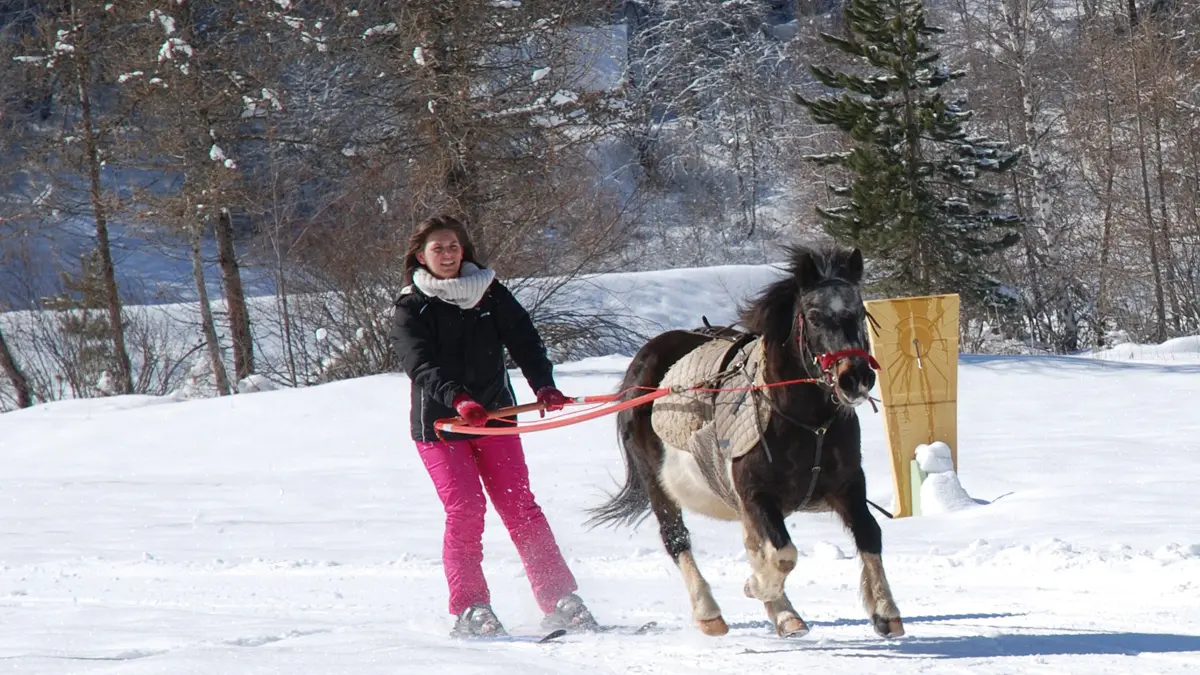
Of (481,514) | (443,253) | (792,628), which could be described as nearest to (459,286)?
(443,253)

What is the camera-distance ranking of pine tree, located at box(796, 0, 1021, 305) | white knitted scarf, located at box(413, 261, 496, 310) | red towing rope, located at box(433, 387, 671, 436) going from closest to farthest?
red towing rope, located at box(433, 387, 671, 436) < white knitted scarf, located at box(413, 261, 496, 310) < pine tree, located at box(796, 0, 1021, 305)

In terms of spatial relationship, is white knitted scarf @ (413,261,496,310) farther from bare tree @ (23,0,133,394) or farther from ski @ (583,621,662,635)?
bare tree @ (23,0,133,394)

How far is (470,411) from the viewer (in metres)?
4.88

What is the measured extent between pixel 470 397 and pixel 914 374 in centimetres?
384

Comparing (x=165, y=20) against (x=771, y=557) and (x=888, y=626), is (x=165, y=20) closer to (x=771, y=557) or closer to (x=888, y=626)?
(x=771, y=557)

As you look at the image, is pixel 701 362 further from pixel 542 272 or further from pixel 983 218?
pixel 983 218

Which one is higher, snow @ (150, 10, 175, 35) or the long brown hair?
snow @ (150, 10, 175, 35)

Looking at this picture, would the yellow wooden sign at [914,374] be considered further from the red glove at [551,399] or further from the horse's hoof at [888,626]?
the horse's hoof at [888,626]

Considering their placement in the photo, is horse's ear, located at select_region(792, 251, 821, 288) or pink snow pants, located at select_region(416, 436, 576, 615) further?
pink snow pants, located at select_region(416, 436, 576, 615)

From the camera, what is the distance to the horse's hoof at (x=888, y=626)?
4.47 meters

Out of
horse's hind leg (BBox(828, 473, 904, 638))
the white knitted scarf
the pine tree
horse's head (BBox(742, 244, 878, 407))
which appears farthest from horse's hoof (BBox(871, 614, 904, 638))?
the pine tree

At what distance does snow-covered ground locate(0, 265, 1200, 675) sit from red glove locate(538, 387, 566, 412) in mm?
943

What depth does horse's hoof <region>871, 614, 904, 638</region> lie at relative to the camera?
4473 millimetres

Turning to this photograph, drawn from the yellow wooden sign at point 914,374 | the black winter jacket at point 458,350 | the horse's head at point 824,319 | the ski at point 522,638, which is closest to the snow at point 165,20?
the yellow wooden sign at point 914,374
